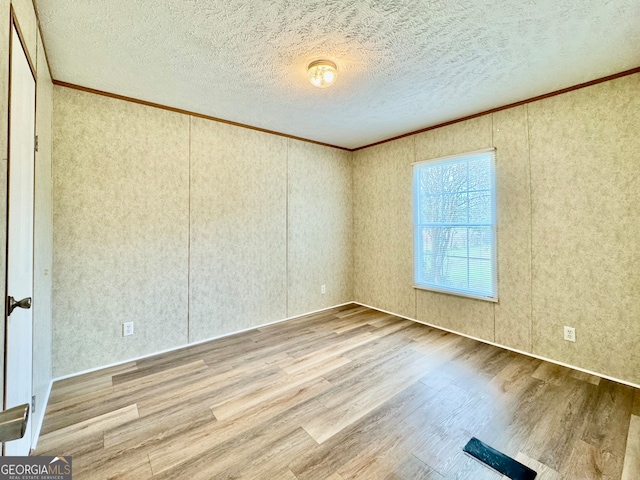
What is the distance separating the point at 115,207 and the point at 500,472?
3.53 m

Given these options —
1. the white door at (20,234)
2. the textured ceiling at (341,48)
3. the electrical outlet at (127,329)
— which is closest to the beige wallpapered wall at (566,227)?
the textured ceiling at (341,48)

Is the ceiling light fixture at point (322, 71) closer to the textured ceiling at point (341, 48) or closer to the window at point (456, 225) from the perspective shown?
the textured ceiling at point (341, 48)

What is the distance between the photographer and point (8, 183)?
1184 mm

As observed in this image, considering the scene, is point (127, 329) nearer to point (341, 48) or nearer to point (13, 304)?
point (13, 304)

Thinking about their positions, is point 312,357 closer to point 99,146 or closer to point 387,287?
point 387,287

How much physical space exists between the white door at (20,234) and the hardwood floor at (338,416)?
55cm

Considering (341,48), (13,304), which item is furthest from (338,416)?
(341,48)

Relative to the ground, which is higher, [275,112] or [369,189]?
[275,112]

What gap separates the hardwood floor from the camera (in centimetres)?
155

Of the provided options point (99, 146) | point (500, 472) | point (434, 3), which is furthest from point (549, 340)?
point (99, 146)

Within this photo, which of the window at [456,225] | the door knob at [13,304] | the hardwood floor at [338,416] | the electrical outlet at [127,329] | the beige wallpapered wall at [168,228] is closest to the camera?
the door knob at [13,304]

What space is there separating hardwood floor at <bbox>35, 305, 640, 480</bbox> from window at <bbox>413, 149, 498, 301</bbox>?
2.60 feet

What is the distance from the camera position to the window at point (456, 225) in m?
3.10

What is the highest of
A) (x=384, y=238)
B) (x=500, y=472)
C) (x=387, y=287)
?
(x=384, y=238)
